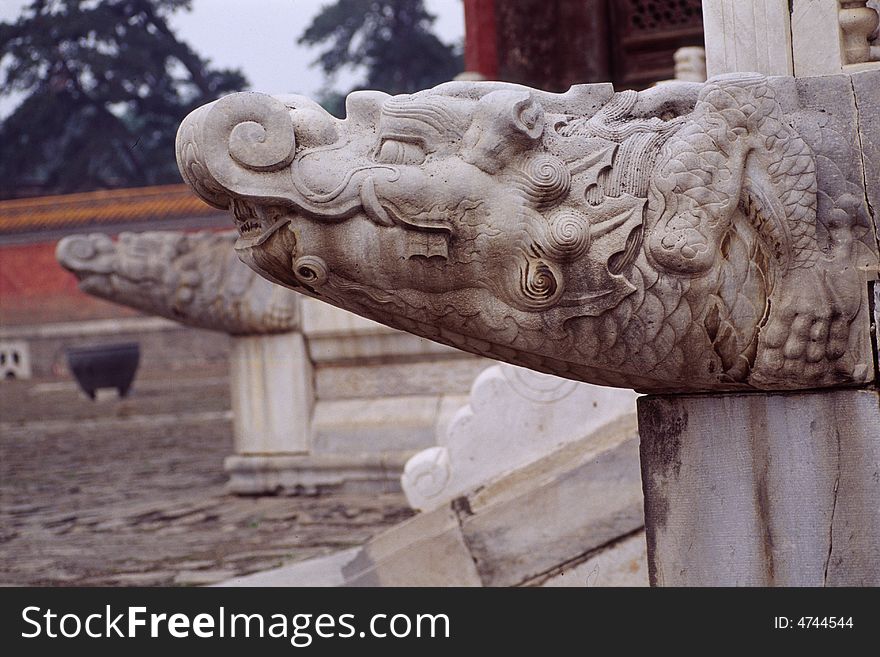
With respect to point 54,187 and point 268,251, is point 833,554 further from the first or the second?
point 54,187

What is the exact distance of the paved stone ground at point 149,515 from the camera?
4438 mm

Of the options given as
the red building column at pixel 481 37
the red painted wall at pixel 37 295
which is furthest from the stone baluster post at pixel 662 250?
the red painted wall at pixel 37 295

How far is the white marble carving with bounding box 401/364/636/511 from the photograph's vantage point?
3.09 metres

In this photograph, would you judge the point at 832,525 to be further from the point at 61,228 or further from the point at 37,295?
the point at 37,295

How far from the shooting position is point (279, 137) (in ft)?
5.13

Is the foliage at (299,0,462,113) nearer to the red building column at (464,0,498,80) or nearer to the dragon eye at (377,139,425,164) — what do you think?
the red building column at (464,0,498,80)

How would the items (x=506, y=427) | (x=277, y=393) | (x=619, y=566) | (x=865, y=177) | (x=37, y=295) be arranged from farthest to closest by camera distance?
(x=37, y=295), (x=277, y=393), (x=506, y=427), (x=619, y=566), (x=865, y=177)

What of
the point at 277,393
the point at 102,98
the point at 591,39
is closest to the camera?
the point at 277,393

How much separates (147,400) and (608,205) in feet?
45.4

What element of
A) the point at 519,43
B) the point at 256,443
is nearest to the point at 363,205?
the point at 256,443

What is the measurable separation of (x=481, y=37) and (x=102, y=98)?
15886 mm

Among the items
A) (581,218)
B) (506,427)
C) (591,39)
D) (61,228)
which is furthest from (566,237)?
(61,228)

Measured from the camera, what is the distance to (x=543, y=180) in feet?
5.21

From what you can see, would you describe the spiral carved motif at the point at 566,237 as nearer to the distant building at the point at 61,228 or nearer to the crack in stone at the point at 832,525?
the crack in stone at the point at 832,525
